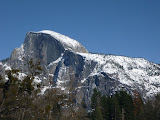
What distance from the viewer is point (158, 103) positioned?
60250mm

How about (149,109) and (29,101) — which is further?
(149,109)

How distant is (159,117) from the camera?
2319 inches

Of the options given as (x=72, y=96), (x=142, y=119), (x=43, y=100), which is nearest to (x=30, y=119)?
(x=43, y=100)

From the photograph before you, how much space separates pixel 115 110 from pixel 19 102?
44994 millimetres

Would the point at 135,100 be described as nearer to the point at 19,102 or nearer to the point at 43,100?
the point at 43,100

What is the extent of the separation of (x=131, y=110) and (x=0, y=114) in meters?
50.4

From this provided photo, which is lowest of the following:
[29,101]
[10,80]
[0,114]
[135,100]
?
[0,114]

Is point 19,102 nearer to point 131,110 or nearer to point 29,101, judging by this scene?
point 29,101

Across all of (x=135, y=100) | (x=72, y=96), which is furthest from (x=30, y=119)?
(x=135, y=100)

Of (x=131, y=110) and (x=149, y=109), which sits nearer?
(x=149, y=109)

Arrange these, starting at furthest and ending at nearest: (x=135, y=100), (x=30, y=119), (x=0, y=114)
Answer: (x=135, y=100), (x=30, y=119), (x=0, y=114)

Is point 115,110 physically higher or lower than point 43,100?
higher

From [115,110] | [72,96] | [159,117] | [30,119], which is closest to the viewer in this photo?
[30,119]

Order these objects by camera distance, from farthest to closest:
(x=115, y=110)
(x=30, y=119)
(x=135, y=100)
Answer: (x=135, y=100), (x=115, y=110), (x=30, y=119)
